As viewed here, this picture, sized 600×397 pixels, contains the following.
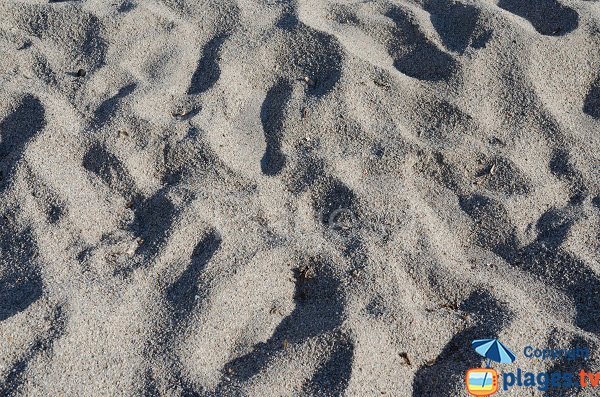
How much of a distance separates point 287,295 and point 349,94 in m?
0.80

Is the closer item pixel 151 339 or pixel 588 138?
pixel 151 339

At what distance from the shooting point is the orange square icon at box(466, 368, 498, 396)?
1654mm

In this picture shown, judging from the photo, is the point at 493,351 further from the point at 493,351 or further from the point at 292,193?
the point at 292,193

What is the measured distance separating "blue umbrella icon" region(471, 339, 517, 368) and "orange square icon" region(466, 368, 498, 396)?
22 mm

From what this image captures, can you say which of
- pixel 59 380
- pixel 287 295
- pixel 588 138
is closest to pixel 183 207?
pixel 287 295

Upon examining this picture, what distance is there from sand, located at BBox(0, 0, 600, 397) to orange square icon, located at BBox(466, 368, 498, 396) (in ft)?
0.10

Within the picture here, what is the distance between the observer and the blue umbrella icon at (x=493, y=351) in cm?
170

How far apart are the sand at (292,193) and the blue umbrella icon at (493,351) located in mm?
20

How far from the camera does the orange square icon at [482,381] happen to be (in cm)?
165

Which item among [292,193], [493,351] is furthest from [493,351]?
[292,193]

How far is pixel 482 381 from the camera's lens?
5.48ft

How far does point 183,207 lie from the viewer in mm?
2037

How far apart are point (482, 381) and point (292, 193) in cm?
77

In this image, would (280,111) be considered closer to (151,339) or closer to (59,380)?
(151,339)
